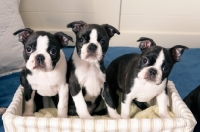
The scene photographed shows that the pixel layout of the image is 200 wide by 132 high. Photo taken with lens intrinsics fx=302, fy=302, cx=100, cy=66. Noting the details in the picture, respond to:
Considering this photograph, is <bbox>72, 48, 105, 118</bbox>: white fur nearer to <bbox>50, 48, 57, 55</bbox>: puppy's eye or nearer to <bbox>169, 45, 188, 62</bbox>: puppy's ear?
<bbox>50, 48, 57, 55</bbox>: puppy's eye

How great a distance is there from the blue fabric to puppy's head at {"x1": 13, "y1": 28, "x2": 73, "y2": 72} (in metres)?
0.42

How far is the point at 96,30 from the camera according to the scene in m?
1.27

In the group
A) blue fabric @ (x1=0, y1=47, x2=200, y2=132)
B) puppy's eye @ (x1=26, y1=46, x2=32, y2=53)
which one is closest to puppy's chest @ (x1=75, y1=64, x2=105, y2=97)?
puppy's eye @ (x1=26, y1=46, x2=32, y2=53)

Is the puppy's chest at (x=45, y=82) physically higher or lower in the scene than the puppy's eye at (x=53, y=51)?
lower

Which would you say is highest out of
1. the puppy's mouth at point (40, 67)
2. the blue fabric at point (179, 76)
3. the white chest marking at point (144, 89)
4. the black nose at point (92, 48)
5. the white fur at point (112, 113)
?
the black nose at point (92, 48)

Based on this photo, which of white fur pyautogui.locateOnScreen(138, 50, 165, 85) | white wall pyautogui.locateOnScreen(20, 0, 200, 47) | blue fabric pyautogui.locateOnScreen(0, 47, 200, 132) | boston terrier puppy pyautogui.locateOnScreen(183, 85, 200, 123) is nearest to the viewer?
white fur pyautogui.locateOnScreen(138, 50, 165, 85)

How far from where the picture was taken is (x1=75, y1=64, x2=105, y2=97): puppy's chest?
1.33 m

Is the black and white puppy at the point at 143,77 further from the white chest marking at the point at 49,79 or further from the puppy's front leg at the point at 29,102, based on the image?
the puppy's front leg at the point at 29,102

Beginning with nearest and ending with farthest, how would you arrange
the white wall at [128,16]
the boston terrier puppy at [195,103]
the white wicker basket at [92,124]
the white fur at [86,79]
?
the white wicker basket at [92,124]
the white fur at [86,79]
the boston terrier puppy at [195,103]
the white wall at [128,16]

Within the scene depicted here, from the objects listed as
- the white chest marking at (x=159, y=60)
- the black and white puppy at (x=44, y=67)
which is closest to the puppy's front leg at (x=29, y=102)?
the black and white puppy at (x=44, y=67)

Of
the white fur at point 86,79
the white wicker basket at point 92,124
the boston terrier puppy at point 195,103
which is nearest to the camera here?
the white wicker basket at point 92,124

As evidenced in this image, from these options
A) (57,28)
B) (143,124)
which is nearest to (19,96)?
(143,124)

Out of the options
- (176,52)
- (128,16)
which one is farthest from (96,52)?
(128,16)

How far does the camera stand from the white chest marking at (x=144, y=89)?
4.24ft
